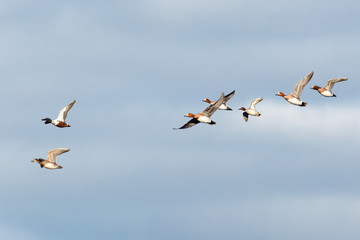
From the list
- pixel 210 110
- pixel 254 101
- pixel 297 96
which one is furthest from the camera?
pixel 254 101

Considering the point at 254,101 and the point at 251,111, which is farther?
the point at 254,101

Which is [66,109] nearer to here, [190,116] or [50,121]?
[50,121]

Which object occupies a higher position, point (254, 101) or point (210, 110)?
point (254, 101)

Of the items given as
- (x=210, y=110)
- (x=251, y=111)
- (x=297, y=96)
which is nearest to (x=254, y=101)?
(x=251, y=111)

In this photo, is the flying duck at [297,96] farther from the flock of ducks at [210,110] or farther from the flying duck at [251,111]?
the flying duck at [251,111]

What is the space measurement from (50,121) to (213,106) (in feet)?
75.3

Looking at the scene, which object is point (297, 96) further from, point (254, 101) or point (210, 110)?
point (210, 110)

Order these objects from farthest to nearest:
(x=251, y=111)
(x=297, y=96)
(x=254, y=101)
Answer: (x=254, y=101) → (x=251, y=111) → (x=297, y=96)

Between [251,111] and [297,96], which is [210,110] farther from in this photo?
[297,96]

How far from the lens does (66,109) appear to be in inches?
4936

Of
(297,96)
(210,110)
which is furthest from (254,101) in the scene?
(210,110)

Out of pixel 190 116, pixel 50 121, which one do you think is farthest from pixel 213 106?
pixel 50 121

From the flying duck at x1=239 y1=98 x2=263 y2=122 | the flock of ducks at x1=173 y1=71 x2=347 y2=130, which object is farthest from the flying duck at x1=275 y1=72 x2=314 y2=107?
the flying duck at x1=239 y1=98 x2=263 y2=122

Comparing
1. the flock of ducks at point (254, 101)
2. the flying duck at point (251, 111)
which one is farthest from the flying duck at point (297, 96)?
the flying duck at point (251, 111)
